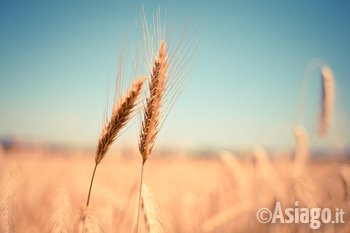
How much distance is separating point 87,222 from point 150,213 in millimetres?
279

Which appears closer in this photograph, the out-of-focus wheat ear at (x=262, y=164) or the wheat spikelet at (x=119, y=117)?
the wheat spikelet at (x=119, y=117)

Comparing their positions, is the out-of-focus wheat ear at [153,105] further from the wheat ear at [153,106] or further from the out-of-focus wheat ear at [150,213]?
the out-of-focus wheat ear at [150,213]

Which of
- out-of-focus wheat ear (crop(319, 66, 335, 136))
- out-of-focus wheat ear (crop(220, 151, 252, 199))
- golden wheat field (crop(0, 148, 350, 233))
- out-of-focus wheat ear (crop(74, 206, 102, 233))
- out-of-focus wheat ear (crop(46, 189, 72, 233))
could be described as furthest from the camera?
out-of-focus wheat ear (crop(220, 151, 252, 199))

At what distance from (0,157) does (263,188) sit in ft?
9.60

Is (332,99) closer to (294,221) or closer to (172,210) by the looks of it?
(294,221)

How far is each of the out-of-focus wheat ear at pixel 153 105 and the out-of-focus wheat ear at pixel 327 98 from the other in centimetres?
224

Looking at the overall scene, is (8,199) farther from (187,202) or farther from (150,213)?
(187,202)

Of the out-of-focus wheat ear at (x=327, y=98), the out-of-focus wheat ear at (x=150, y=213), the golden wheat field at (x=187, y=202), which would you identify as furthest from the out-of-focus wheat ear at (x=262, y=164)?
the out-of-focus wheat ear at (x=150, y=213)

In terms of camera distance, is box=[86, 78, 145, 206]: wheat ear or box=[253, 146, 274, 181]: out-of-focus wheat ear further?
box=[253, 146, 274, 181]: out-of-focus wheat ear

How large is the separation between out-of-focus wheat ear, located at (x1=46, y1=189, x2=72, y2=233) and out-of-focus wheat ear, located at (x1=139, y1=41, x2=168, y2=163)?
49cm

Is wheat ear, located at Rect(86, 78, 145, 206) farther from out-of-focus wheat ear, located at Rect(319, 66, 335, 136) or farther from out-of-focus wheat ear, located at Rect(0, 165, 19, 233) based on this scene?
out-of-focus wheat ear, located at Rect(319, 66, 335, 136)

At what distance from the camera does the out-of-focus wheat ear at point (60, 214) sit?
1370mm

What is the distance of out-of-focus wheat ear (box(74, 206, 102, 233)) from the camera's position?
4.10 feet

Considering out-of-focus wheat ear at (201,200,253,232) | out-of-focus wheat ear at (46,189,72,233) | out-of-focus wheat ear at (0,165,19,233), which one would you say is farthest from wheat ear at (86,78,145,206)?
out-of-focus wheat ear at (201,200,253,232)
